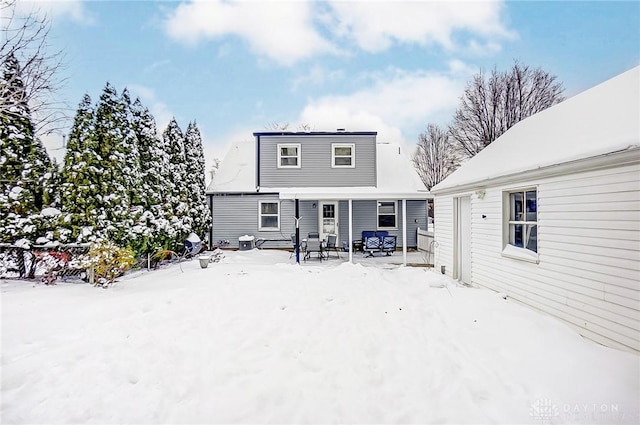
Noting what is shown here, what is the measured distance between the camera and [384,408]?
10.2ft

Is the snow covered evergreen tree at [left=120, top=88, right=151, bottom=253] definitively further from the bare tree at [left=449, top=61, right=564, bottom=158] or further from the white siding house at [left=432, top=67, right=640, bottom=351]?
the bare tree at [left=449, top=61, right=564, bottom=158]

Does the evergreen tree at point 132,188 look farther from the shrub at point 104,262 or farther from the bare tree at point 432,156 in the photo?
the bare tree at point 432,156

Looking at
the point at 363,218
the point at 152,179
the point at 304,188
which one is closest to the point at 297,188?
the point at 304,188

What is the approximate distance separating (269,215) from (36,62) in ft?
33.4

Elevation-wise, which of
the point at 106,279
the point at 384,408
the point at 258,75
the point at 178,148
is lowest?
the point at 384,408

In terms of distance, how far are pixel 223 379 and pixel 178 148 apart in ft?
44.2

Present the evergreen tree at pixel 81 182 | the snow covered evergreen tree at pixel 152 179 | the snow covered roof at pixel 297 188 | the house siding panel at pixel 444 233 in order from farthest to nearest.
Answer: the snow covered roof at pixel 297 188 → the snow covered evergreen tree at pixel 152 179 → the house siding panel at pixel 444 233 → the evergreen tree at pixel 81 182

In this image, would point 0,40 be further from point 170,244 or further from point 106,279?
point 170,244

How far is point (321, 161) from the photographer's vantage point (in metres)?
15.8

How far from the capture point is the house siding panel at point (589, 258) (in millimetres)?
3904

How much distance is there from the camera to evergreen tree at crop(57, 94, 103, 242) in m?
8.10

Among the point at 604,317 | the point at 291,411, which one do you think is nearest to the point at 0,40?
the point at 291,411

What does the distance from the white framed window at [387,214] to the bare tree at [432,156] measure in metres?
15.0

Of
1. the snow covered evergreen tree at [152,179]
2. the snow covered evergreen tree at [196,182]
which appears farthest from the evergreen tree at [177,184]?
the snow covered evergreen tree at [196,182]
